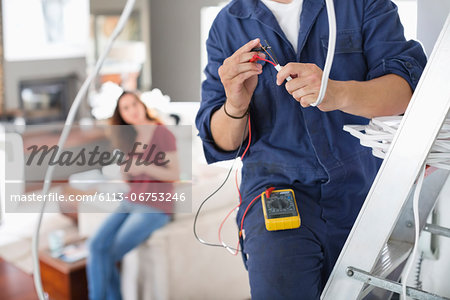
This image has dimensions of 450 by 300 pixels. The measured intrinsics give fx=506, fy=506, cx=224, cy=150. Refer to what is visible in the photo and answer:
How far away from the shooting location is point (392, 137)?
75 centimetres

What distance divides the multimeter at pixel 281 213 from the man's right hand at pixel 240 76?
171mm

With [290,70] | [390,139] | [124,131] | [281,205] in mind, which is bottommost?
[124,131]

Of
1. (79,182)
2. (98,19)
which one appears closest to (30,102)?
(98,19)

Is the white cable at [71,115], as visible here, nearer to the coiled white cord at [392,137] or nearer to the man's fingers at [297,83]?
the man's fingers at [297,83]

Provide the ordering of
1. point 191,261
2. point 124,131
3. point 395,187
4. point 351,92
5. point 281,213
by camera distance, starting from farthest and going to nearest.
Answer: point 124,131 < point 191,261 < point 281,213 < point 351,92 < point 395,187

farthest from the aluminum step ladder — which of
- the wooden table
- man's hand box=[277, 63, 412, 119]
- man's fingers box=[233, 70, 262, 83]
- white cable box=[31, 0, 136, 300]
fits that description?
the wooden table

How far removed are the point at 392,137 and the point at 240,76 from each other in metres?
0.25

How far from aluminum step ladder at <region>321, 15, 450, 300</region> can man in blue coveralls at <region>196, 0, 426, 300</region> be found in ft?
0.46

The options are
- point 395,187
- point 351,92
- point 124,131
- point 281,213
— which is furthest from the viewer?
point 124,131

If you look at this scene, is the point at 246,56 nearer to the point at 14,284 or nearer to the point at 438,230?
the point at 438,230

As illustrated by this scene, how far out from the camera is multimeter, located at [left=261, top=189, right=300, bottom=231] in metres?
0.89

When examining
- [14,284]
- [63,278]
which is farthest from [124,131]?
[14,284]

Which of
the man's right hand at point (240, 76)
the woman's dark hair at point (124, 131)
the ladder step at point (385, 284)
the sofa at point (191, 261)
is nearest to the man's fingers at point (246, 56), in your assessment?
the man's right hand at point (240, 76)

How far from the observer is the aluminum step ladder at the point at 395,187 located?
65 centimetres
